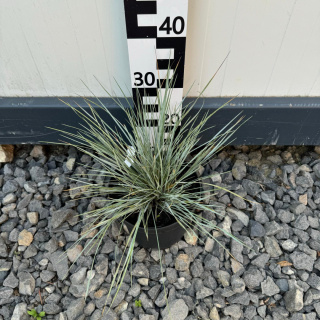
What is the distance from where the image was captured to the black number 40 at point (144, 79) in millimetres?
1374

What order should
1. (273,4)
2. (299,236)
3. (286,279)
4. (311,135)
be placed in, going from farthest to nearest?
(311,135), (299,236), (286,279), (273,4)

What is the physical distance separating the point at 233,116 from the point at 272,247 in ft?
2.06

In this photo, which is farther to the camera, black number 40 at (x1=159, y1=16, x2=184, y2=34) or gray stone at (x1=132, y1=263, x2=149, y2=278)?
gray stone at (x1=132, y1=263, x2=149, y2=278)

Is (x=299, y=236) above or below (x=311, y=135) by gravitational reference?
below

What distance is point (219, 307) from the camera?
1.30 meters

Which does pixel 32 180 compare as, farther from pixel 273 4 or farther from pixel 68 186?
pixel 273 4

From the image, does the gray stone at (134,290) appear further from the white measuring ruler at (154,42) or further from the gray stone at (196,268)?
the white measuring ruler at (154,42)

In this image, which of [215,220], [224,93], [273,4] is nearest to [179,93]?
[224,93]

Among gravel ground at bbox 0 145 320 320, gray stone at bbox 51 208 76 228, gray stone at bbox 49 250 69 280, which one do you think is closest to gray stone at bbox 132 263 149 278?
gravel ground at bbox 0 145 320 320

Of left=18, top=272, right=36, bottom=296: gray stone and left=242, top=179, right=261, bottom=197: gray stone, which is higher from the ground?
left=242, top=179, right=261, bottom=197: gray stone

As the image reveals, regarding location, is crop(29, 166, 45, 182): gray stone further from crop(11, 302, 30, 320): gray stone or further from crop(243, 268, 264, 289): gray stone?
crop(243, 268, 264, 289): gray stone

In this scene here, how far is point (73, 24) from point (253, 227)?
117cm

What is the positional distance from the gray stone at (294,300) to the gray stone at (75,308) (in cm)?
81

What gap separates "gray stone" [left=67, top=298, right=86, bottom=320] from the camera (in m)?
1.27
